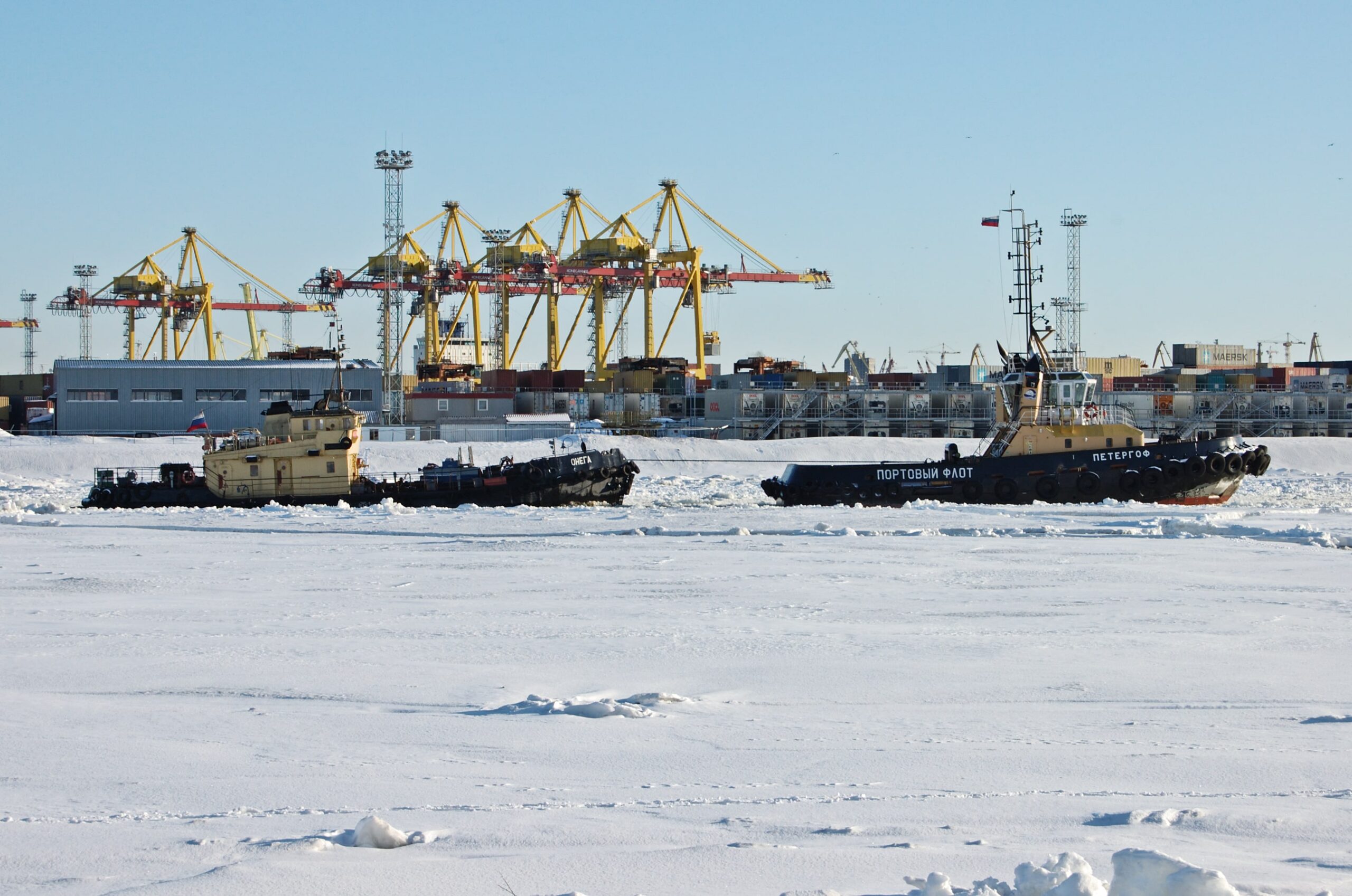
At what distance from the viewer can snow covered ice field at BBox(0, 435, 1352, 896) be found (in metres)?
5.58

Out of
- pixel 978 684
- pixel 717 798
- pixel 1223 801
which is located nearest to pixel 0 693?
pixel 717 798

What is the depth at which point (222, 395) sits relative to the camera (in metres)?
56.6

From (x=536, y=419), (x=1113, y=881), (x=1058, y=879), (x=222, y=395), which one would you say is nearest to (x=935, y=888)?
(x=1058, y=879)

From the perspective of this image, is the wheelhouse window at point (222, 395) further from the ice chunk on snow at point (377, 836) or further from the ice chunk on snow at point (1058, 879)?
the ice chunk on snow at point (1058, 879)

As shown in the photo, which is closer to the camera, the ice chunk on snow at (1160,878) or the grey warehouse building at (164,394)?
the ice chunk on snow at (1160,878)

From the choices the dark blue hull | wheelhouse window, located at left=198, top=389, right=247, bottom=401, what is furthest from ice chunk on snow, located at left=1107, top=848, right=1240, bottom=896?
wheelhouse window, located at left=198, top=389, right=247, bottom=401

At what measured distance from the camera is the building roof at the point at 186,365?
185 ft

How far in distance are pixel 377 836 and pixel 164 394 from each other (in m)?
55.2

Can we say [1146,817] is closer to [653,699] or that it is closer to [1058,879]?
[1058,879]

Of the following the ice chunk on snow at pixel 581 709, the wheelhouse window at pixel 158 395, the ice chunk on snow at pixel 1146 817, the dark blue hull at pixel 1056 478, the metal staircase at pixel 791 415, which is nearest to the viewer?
the ice chunk on snow at pixel 1146 817

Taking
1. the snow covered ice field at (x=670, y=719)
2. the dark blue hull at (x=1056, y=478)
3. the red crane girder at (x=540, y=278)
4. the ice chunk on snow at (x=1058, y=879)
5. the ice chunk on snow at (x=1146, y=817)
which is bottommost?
the snow covered ice field at (x=670, y=719)

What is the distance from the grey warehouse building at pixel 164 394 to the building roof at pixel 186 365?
5 centimetres

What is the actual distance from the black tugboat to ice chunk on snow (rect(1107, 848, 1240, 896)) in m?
24.1

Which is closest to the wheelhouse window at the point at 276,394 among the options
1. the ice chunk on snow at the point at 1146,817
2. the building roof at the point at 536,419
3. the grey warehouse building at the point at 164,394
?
the grey warehouse building at the point at 164,394
